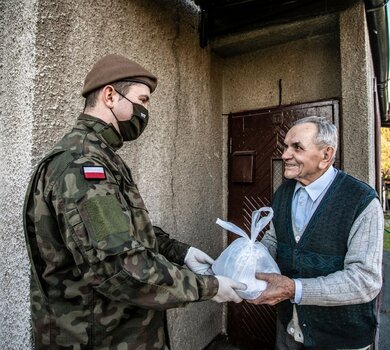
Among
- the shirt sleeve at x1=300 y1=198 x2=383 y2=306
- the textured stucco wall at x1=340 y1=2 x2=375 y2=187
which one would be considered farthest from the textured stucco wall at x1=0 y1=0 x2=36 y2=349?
the textured stucco wall at x1=340 y1=2 x2=375 y2=187

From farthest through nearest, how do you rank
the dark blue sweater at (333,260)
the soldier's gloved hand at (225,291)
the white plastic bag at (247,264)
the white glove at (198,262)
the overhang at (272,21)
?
the overhang at (272,21) → the white glove at (198,262) → the dark blue sweater at (333,260) → the white plastic bag at (247,264) → the soldier's gloved hand at (225,291)

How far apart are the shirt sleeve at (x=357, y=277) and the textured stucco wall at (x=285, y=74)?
5.33ft

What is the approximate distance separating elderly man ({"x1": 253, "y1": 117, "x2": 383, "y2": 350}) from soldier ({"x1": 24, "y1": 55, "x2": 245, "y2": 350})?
560 mm

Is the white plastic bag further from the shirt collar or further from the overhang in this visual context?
the overhang

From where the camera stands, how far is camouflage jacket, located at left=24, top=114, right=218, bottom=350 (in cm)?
110

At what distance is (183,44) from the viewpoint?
2.70m

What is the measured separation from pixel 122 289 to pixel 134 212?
0.33 metres

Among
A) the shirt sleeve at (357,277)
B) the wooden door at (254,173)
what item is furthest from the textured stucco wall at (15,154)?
the wooden door at (254,173)

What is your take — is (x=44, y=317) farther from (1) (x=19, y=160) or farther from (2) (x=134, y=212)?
(1) (x=19, y=160)

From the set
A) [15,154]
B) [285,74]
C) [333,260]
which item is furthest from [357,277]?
[285,74]

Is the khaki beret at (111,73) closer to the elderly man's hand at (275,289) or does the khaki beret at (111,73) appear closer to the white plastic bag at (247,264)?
the white plastic bag at (247,264)

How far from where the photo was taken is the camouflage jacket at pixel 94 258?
3.61ft

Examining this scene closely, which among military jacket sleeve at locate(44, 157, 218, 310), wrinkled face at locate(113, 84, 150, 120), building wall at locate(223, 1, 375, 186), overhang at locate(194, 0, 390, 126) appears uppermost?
overhang at locate(194, 0, 390, 126)

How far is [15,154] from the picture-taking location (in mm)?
1604
